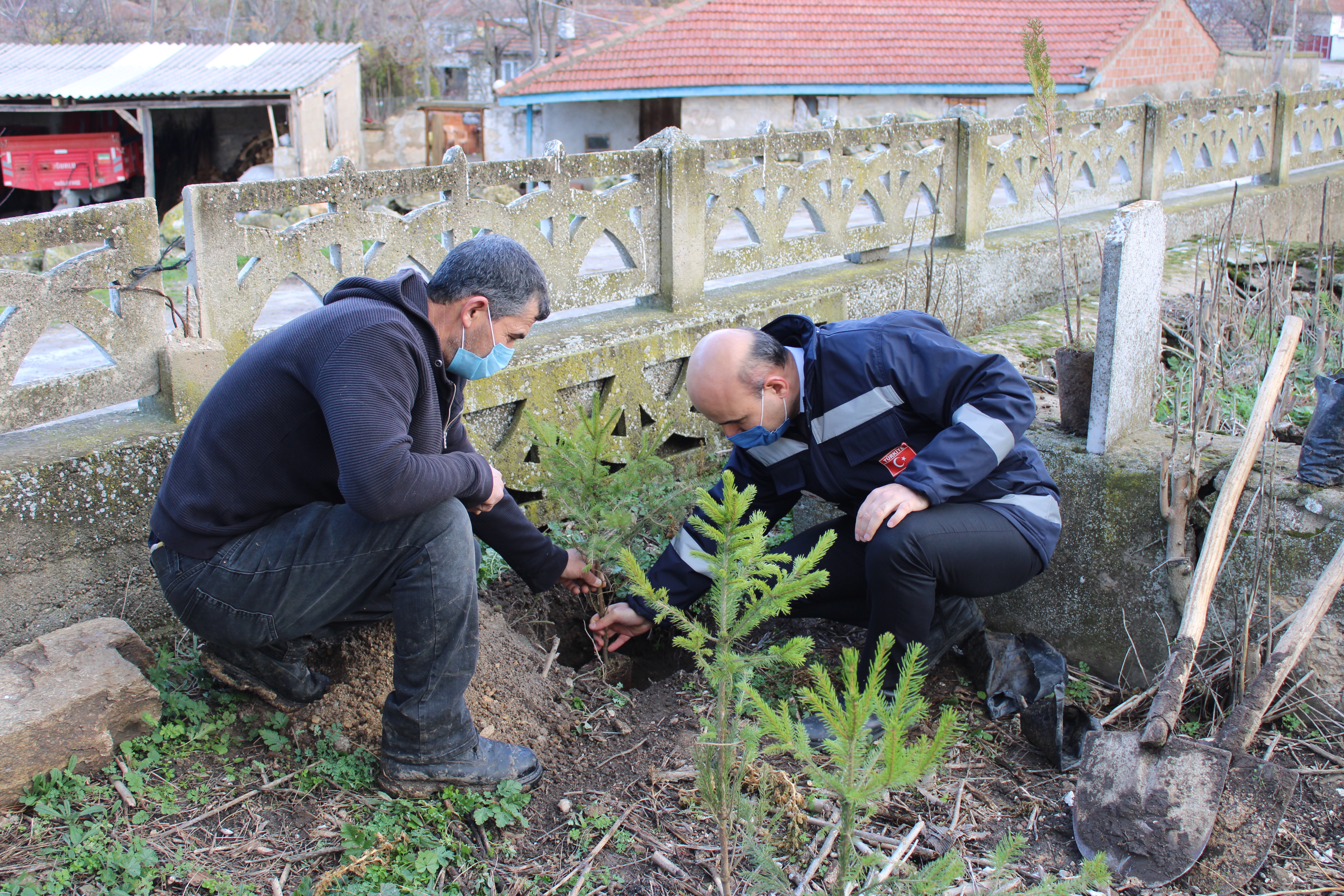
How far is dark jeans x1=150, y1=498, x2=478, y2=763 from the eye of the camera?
8.65 ft

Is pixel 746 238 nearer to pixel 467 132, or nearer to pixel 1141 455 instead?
pixel 1141 455

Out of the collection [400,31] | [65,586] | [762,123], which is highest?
[400,31]

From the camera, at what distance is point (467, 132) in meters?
28.6

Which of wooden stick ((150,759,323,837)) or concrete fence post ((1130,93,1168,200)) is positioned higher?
concrete fence post ((1130,93,1168,200))

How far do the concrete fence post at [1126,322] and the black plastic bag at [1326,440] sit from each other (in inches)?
22.1

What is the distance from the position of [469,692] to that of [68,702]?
3.56 ft

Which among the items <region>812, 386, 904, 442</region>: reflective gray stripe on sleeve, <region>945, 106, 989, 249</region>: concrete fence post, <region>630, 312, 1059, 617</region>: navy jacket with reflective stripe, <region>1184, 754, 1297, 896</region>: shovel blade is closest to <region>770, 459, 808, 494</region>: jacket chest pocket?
<region>630, 312, 1059, 617</region>: navy jacket with reflective stripe

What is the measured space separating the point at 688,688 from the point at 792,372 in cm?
114

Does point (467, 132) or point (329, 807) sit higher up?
point (467, 132)

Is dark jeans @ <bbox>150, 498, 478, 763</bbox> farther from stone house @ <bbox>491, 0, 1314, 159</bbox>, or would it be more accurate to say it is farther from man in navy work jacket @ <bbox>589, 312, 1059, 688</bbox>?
stone house @ <bbox>491, 0, 1314, 159</bbox>

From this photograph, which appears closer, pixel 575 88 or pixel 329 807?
pixel 329 807

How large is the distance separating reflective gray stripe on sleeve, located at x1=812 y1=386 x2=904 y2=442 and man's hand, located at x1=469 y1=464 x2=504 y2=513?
1.02 metres

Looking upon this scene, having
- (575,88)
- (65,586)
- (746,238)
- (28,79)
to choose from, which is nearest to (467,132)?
(575,88)

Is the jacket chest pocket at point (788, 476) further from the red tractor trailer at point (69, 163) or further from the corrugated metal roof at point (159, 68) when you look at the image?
the red tractor trailer at point (69, 163)
